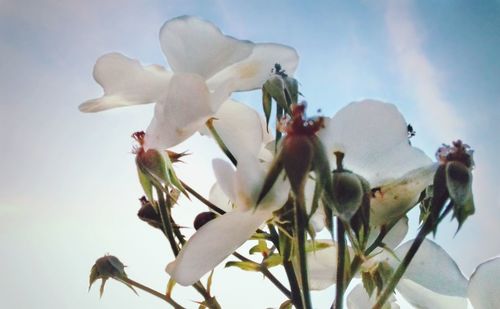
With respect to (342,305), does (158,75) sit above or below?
above

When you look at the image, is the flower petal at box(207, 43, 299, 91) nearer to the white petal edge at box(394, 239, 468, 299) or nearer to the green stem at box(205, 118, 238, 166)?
the green stem at box(205, 118, 238, 166)

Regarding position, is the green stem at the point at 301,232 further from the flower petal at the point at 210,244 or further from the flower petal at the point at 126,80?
the flower petal at the point at 126,80

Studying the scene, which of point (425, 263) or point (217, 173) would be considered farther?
point (425, 263)

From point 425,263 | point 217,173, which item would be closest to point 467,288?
point 425,263

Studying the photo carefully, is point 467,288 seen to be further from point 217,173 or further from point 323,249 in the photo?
point 217,173

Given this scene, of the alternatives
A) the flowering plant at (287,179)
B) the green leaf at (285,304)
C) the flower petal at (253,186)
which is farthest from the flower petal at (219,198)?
the flower petal at (253,186)

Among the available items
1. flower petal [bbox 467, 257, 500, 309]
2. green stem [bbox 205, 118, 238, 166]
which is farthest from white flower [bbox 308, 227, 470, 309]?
green stem [bbox 205, 118, 238, 166]

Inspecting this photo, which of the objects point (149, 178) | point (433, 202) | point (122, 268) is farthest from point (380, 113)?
point (122, 268)
